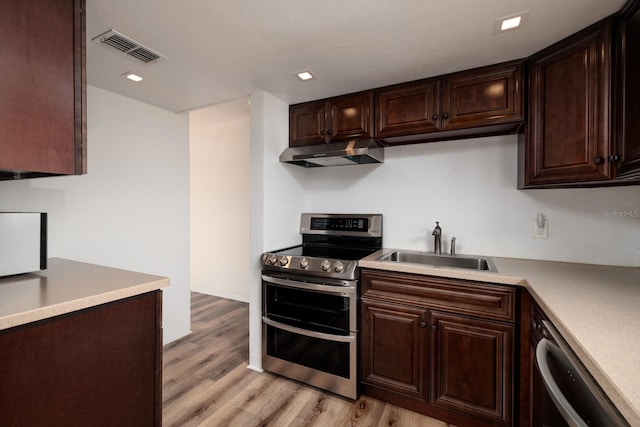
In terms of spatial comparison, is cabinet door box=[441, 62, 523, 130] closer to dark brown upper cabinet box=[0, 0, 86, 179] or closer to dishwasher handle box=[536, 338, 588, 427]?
dishwasher handle box=[536, 338, 588, 427]

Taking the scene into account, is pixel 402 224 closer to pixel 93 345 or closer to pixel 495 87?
pixel 495 87

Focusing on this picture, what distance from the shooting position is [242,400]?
1919mm

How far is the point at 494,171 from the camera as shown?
208 centimetres

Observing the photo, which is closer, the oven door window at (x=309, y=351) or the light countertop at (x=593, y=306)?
the light countertop at (x=593, y=306)

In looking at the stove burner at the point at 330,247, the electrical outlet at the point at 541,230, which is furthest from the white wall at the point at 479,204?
the stove burner at the point at 330,247

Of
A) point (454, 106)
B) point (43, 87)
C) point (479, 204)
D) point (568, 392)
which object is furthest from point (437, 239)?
point (43, 87)

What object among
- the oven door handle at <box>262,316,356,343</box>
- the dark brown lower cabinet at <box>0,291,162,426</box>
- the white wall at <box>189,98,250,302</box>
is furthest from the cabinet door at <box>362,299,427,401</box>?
the white wall at <box>189,98,250,302</box>

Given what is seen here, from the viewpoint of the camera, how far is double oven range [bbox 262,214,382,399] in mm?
1910

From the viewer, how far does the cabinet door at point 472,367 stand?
1.55 meters

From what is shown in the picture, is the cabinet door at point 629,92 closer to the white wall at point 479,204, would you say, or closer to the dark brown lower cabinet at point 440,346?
the white wall at point 479,204

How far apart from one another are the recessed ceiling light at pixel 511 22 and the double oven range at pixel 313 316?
1507mm

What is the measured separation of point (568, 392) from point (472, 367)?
82cm

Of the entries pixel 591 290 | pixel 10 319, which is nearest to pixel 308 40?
pixel 10 319

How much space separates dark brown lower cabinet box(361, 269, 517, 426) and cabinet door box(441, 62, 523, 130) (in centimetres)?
104
